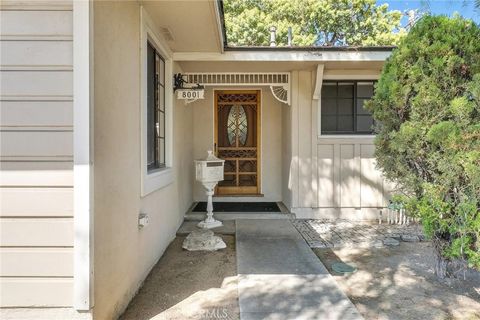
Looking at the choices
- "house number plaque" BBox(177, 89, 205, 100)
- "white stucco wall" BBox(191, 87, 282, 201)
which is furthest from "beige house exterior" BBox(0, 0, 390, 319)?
"white stucco wall" BBox(191, 87, 282, 201)

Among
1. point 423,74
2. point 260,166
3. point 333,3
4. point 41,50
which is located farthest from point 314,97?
point 333,3

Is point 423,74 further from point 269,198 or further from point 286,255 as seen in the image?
point 269,198

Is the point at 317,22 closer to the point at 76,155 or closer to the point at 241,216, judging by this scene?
the point at 241,216

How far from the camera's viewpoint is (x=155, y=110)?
3.70m

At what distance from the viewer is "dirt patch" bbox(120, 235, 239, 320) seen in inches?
97.0

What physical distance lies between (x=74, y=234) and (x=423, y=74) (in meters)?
3.02

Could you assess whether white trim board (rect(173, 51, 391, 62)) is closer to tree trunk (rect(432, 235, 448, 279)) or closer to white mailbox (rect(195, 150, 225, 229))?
white mailbox (rect(195, 150, 225, 229))

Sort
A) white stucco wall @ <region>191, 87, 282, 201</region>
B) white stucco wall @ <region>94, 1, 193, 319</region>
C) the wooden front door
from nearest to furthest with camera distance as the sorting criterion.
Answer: white stucco wall @ <region>94, 1, 193, 319</region>, white stucco wall @ <region>191, 87, 282, 201</region>, the wooden front door

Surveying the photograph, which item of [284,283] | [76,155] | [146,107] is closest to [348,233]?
[284,283]

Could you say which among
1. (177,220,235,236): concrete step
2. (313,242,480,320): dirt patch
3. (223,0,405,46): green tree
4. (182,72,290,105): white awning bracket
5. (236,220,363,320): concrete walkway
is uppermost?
(223,0,405,46): green tree

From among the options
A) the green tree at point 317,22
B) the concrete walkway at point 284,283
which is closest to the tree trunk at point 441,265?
the concrete walkway at point 284,283

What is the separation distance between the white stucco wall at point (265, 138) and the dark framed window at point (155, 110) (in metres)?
2.50

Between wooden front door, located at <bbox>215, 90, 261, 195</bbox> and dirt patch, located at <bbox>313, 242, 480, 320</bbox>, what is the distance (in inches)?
125

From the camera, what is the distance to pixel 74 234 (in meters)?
1.96
